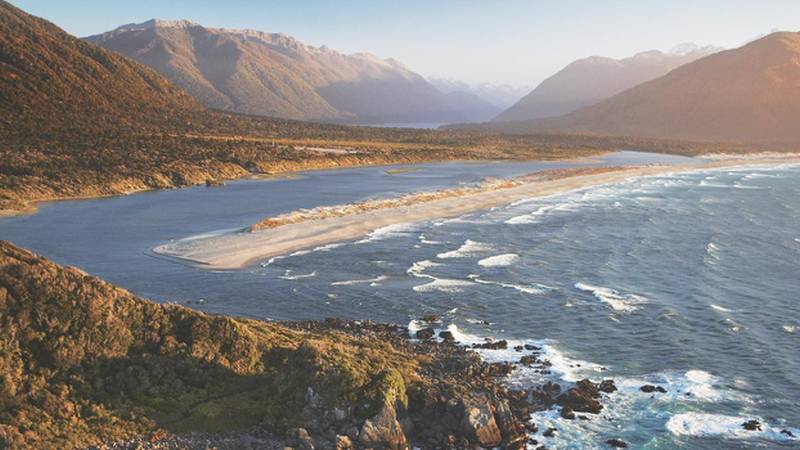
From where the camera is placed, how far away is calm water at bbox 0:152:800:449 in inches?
988

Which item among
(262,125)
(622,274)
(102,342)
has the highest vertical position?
(262,125)

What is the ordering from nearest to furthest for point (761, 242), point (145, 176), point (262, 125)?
point (761, 242)
point (145, 176)
point (262, 125)

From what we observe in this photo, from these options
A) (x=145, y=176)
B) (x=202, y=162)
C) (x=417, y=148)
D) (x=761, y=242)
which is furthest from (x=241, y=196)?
(x=417, y=148)

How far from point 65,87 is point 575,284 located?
109 meters

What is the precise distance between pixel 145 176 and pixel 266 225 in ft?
109

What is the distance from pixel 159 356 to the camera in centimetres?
2147

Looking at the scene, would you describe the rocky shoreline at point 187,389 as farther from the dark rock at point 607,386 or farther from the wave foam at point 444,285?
the wave foam at point 444,285

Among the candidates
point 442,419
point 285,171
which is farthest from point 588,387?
point 285,171

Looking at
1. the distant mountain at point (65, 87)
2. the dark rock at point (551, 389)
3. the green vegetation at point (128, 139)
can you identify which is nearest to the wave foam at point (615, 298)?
the dark rock at point (551, 389)

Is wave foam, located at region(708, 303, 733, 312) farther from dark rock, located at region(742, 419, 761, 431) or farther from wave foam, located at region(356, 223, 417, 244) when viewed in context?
wave foam, located at region(356, 223, 417, 244)

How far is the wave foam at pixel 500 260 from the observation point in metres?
46.1

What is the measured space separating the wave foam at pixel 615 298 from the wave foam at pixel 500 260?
20.8 ft

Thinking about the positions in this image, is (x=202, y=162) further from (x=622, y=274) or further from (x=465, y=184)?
(x=622, y=274)

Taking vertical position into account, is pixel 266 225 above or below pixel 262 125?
below
